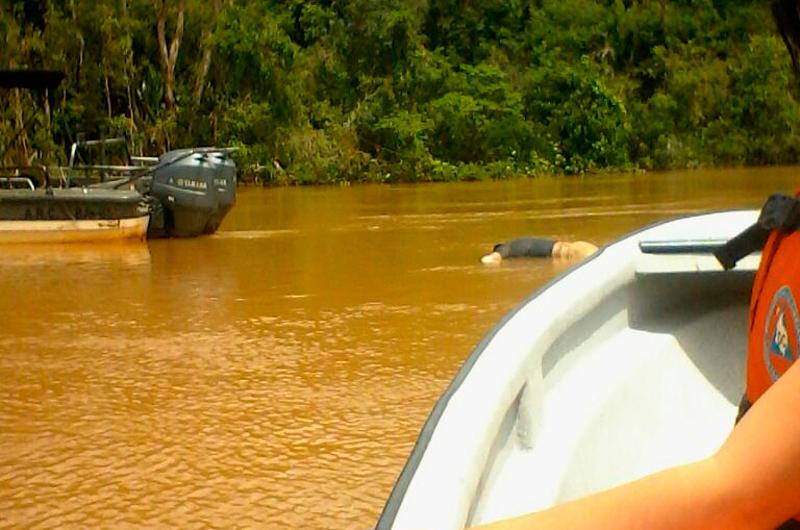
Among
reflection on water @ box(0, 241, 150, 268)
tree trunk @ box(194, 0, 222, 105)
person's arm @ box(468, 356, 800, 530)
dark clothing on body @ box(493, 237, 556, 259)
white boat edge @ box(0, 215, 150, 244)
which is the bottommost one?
reflection on water @ box(0, 241, 150, 268)

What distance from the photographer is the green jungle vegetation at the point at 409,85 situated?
2400cm

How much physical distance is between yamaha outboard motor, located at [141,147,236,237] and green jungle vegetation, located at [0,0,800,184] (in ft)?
30.2

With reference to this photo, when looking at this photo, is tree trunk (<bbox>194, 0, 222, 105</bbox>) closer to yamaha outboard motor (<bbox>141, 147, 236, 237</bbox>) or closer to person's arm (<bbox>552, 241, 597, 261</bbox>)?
yamaha outboard motor (<bbox>141, 147, 236, 237</bbox>)

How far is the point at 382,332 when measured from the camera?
598cm

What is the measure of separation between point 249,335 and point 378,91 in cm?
2300

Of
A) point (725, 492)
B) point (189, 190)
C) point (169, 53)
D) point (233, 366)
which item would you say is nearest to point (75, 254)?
point (189, 190)

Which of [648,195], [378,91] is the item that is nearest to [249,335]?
[648,195]

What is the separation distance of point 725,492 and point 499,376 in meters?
1.00

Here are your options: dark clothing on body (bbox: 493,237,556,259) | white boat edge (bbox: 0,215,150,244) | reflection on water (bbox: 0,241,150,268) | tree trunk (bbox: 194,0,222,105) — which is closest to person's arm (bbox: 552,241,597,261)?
dark clothing on body (bbox: 493,237,556,259)

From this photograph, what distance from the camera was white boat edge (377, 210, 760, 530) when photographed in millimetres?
1459

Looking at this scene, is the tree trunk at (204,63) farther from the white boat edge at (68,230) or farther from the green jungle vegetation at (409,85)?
the white boat edge at (68,230)

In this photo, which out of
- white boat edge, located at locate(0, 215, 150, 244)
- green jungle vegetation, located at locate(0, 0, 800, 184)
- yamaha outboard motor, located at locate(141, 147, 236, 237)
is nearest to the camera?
white boat edge, located at locate(0, 215, 150, 244)

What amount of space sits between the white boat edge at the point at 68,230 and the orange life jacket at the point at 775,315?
937 centimetres

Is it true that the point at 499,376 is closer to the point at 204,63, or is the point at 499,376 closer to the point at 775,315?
the point at 775,315
